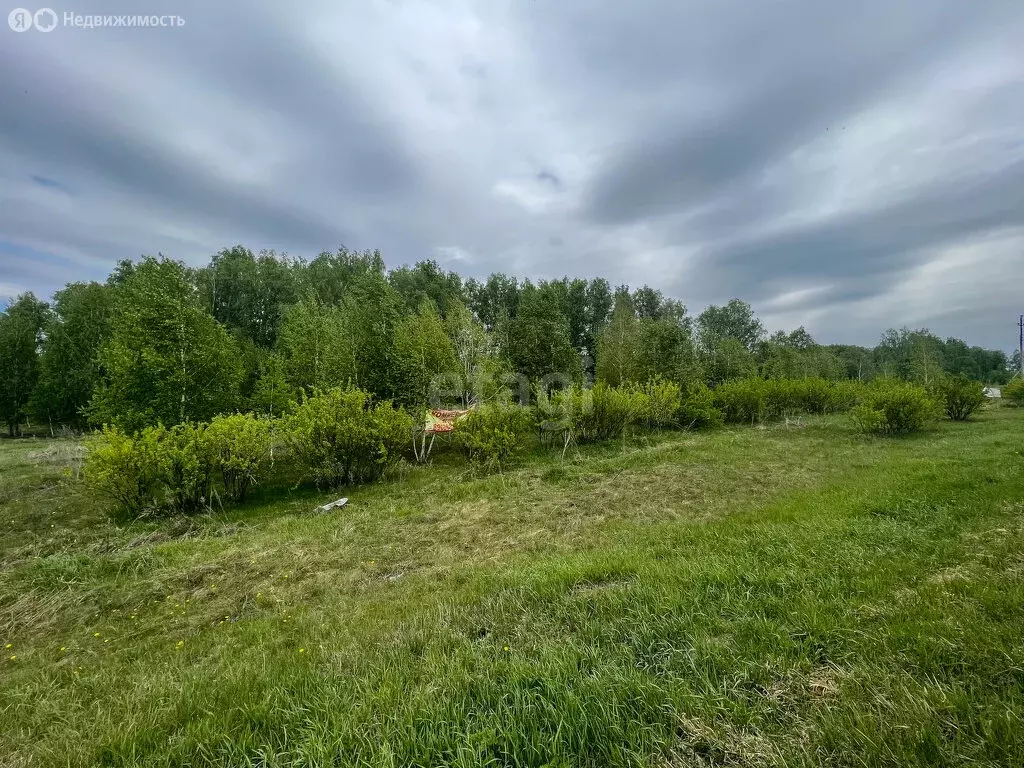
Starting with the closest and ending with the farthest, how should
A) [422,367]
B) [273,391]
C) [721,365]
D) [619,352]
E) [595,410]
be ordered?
1. [422,367]
2. [595,410]
3. [273,391]
4. [619,352]
5. [721,365]

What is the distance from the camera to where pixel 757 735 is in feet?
6.50

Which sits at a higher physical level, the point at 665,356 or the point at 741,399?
the point at 665,356

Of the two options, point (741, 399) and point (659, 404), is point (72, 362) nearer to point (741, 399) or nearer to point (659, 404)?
point (659, 404)

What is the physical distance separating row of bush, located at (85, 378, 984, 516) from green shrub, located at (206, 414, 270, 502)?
0.08 ft

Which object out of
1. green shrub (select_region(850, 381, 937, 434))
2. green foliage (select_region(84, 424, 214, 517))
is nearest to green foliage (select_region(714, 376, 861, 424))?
green shrub (select_region(850, 381, 937, 434))

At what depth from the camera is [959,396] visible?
2166 cm

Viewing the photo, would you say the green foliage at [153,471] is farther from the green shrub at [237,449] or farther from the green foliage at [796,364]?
the green foliage at [796,364]

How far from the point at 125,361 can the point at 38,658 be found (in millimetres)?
13136

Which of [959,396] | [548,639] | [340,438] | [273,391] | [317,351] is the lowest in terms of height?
[548,639]

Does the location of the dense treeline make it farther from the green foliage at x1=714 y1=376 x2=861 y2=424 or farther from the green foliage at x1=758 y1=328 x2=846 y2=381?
the green foliage at x1=714 y1=376 x2=861 y2=424

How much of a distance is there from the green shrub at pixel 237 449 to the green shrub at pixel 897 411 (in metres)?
22.4

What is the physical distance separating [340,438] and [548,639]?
9904 millimetres

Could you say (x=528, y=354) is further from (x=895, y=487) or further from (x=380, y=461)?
(x=895, y=487)

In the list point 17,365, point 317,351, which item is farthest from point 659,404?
point 17,365
